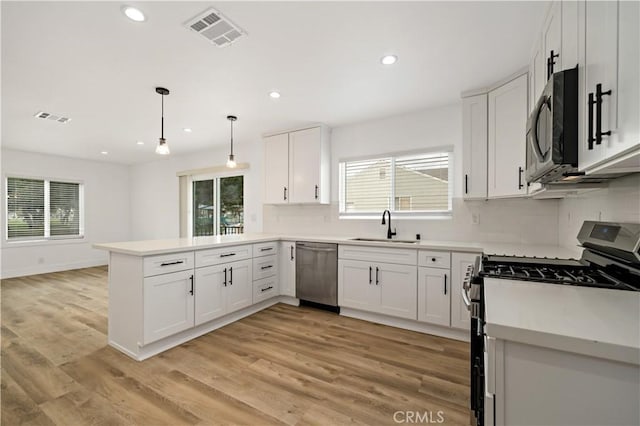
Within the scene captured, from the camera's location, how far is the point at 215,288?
3016mm

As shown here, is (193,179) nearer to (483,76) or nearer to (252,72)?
(252,72)

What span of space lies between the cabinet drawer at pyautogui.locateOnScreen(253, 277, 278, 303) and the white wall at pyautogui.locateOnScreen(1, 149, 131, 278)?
5.41m

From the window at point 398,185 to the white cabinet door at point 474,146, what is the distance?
A: 453 mm

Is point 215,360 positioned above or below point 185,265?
below

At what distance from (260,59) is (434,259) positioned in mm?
2484

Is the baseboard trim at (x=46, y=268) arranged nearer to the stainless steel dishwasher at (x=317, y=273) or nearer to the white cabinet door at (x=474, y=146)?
the stainless steel dishwasher at (x=317, y=273)

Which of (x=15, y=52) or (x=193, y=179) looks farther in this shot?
(x=193, y=179)

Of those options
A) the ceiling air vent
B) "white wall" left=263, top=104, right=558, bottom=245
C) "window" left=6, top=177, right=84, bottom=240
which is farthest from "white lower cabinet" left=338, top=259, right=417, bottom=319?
"window" left=6, top=177, right=84, bottom=240

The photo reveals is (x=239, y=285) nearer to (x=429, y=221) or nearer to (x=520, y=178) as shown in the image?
(x=429, y=221)

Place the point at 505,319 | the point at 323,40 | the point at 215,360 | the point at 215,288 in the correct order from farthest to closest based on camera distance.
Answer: the point at 215,288, the point at 215,360, the point at 323,40, the point at 505,319

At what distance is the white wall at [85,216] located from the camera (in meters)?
5.48

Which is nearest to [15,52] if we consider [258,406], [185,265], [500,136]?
[185,265]

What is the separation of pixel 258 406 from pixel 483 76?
330 cm

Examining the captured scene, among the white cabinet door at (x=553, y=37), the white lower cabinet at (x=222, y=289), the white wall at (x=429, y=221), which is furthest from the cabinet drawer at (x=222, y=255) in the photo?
the white cabinet door at (x=553, y=37)
